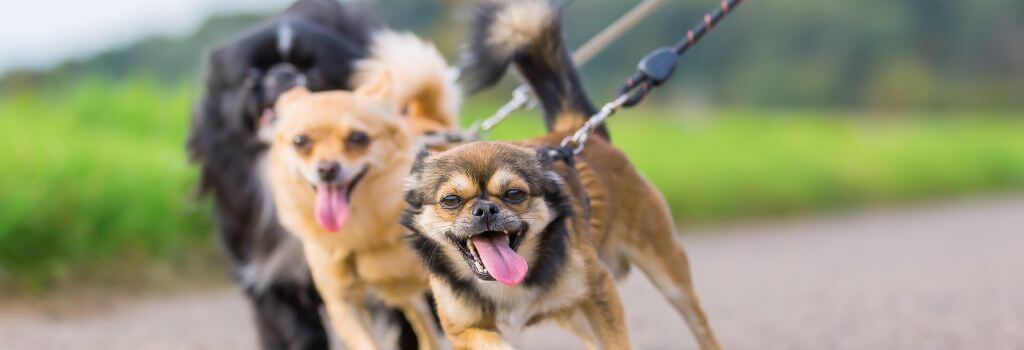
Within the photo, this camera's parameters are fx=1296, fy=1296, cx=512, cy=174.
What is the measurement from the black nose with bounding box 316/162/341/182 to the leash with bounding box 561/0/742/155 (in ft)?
2.39

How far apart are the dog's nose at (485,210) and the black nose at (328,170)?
0.96m

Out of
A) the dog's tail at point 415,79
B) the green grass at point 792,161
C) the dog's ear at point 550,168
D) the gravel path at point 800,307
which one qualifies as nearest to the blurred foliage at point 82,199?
the gravel path at point 800,307

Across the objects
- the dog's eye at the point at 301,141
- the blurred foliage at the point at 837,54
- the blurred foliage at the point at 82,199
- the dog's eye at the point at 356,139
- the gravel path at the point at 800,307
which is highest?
the blurred foliage at the point at 837,54

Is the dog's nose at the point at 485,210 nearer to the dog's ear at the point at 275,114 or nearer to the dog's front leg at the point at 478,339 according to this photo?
the dog's front leg at the point at 478,339

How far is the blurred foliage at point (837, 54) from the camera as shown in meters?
21.8

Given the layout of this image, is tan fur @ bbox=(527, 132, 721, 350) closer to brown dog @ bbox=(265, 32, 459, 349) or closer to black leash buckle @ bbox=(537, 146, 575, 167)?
black leash buckle @ bbox=(537, 146, 575, 167)

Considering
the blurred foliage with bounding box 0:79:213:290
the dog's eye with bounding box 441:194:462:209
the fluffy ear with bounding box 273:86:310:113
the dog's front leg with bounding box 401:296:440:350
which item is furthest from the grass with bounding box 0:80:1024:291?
the dog's eye with bounding box 441:194:462:209

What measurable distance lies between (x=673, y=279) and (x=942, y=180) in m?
12.6

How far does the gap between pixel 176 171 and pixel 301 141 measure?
4.58 metres

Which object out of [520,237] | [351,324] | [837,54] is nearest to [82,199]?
[351,324]

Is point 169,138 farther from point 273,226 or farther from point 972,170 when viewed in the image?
point 972,170

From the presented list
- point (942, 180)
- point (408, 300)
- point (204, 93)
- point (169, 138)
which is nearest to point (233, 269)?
point (204, 93)

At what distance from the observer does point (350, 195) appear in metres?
4.32

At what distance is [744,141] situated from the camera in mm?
15539
